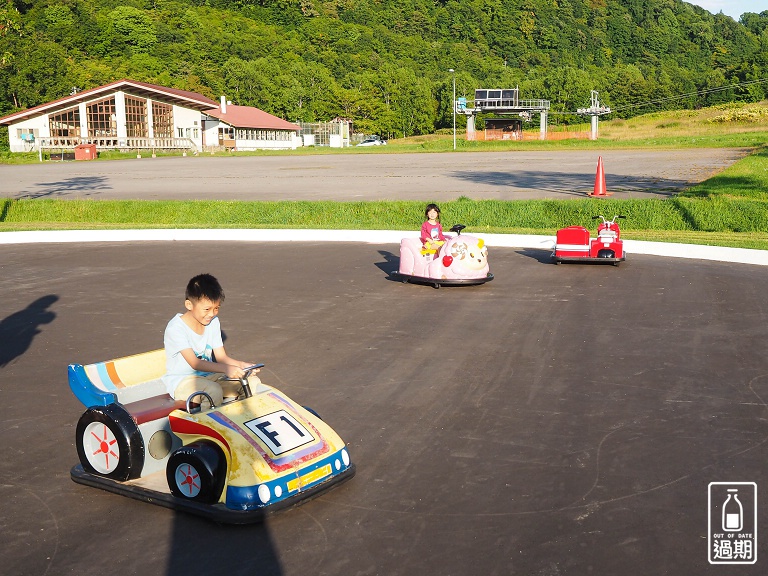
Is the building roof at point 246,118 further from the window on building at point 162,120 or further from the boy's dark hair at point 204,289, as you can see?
the boy's dark hair at point 204,289

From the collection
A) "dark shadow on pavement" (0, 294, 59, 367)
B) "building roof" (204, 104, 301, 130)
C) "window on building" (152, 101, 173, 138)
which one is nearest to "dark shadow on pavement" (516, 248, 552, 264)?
"dark shadow on pavement" (0, 294, 59, 367)

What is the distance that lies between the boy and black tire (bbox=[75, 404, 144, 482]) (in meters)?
0.36

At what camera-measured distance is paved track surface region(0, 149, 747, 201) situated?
28859 millimetres

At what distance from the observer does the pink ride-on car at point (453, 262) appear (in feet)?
39.5

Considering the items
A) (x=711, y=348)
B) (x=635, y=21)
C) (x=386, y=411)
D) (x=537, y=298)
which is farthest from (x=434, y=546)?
(x=635, y=21)

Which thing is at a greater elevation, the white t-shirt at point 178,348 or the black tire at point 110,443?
the white t-shirt at point 178,348

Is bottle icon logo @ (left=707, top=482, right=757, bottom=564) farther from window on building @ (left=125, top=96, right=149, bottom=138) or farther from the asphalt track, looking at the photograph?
window on building @ (left=125, top=96, right=149, bottom=138)

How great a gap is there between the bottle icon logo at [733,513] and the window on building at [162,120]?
6980cm

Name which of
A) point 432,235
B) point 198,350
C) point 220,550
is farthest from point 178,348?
point 432,235

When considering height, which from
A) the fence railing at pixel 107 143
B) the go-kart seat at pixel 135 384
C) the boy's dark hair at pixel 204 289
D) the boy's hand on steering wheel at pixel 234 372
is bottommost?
the go-kart seat at pixel 135 384

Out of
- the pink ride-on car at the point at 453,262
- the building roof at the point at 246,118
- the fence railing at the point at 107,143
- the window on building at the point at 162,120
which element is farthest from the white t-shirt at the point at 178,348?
the building roof at the point at 246,118

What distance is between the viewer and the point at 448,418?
20.5 ft

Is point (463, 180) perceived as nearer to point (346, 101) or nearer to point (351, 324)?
point (351, 324)

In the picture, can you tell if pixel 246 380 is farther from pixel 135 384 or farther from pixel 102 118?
pixel 102 118
